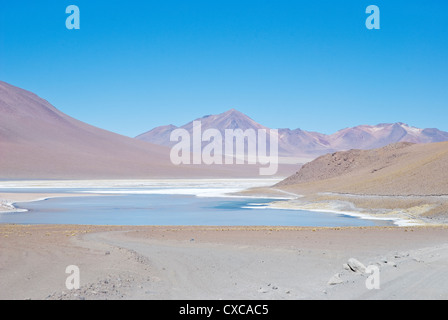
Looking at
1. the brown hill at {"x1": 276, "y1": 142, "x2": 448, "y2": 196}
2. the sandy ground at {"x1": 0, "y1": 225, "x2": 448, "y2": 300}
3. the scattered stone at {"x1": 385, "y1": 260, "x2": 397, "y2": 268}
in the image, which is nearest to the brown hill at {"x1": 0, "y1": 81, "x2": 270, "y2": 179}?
the brown hill at {"x1": 276, "y1": 142, "x2": 448, "y2": 196}

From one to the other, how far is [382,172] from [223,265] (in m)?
36.2

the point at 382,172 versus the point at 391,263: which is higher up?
the point at 382,172

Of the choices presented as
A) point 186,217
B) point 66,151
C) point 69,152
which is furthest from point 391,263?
point 66,151

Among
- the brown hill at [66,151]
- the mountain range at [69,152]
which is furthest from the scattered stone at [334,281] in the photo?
the brown hill at [66,151]

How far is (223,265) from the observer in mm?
11219

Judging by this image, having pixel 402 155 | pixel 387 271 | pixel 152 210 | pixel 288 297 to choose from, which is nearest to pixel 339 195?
pixel 152 210

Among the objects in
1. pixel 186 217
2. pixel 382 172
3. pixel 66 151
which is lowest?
pixel 186 217

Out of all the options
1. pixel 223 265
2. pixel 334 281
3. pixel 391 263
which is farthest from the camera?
pixel 223 265

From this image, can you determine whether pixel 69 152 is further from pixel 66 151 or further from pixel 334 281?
pixel 334 281

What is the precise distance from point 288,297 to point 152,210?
25.7 metres

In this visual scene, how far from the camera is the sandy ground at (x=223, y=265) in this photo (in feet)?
27.6

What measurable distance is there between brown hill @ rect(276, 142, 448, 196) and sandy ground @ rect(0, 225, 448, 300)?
16863mm

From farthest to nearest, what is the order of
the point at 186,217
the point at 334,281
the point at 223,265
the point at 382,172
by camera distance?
1. the point at 382,172
2. the point at 186,217
3. the point at 223,265
4. the point at 334,281

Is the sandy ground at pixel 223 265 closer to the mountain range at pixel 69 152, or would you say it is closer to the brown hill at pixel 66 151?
the mountain range at pixel 69 152
